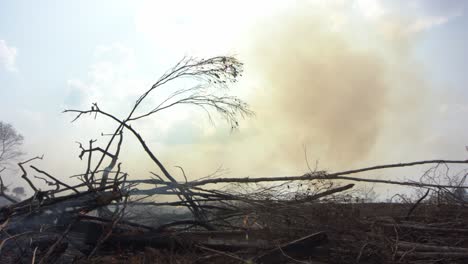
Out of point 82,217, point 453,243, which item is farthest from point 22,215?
point 453,243

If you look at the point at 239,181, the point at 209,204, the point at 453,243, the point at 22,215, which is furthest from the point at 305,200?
the point at 22,215

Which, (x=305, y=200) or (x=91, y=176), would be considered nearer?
(x=305, y=200)

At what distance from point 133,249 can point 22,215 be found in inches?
66.2

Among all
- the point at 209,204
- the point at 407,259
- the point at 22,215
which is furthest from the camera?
the point at 209,204

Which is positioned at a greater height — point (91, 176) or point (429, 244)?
point (91, 176)

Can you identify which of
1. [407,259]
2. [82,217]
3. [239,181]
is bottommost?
[407,259]

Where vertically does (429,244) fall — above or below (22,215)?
below

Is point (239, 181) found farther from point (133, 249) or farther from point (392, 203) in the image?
point (392, 203)

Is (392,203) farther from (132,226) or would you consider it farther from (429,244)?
(132,226)

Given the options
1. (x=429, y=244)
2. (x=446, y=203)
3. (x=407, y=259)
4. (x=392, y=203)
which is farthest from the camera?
(x=392, y=203)

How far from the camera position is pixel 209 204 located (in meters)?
5.34

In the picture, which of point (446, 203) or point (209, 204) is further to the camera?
point (446, 203)

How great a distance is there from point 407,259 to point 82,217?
3.93 metres

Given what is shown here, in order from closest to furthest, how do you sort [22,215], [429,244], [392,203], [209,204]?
[429,244], [22,215], [209,204], [392,203]
